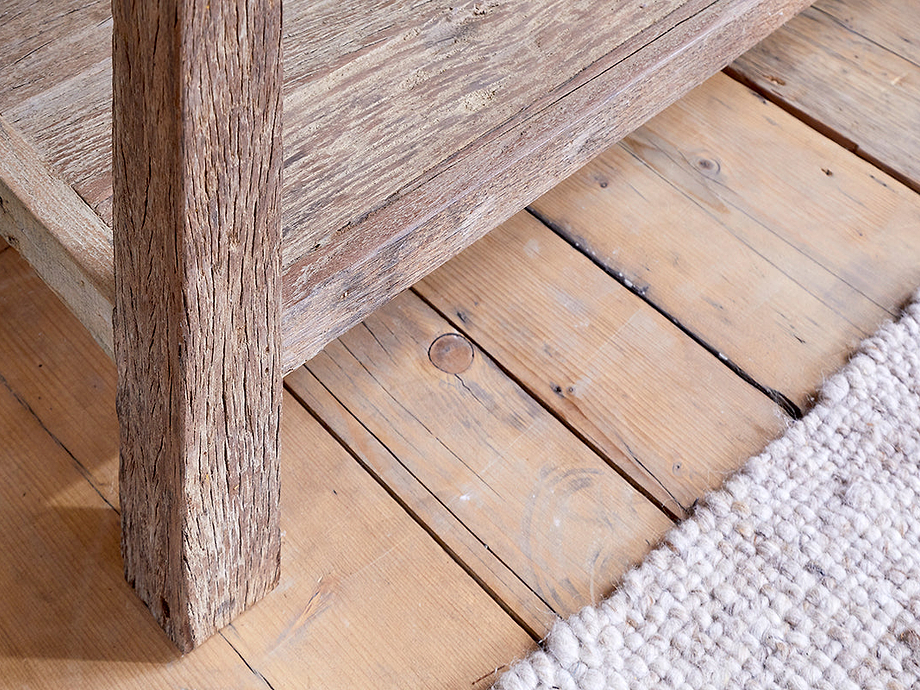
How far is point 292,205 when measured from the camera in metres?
0.66

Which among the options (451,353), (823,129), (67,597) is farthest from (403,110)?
(823,129)

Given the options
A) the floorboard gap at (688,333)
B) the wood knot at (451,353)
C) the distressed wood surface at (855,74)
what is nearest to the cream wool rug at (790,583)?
the floorboard gap at (688,333)

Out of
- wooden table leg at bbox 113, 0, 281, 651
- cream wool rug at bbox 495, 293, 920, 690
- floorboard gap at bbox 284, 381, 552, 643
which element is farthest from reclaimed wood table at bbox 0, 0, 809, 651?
cream wool rug at bbox 495, 293, 920, 690

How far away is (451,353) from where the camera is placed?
852mm

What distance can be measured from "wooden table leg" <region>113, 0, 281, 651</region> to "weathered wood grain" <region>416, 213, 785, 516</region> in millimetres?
311

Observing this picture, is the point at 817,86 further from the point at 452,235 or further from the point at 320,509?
the point at 320,509

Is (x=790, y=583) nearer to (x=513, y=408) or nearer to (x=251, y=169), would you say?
(x=513, y=408)

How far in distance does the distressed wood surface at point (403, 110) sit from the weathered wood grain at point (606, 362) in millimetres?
138

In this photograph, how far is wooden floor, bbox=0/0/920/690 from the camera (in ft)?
2.28

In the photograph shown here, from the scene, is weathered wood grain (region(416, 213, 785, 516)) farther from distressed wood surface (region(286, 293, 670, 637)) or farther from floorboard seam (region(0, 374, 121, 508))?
floorboard seam (region(0, 374, 121, 508))

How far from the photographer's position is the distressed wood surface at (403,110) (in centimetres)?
66

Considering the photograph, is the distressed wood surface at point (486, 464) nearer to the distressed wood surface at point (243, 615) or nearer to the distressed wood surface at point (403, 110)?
the distressed wood surface at point (243, 615)

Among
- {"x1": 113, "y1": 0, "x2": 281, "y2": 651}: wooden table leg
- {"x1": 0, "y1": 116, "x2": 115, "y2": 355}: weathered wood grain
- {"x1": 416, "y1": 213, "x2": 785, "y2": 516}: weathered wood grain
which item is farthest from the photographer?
{"x1": 416, "y1": 213, "x2": 785, "y2": 516}: weathered wood grain

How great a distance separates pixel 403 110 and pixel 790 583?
1.62 feet
